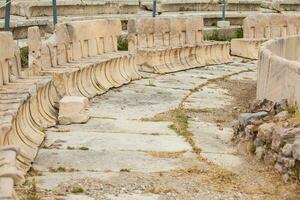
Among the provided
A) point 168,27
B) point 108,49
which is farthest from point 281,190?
point 168,27

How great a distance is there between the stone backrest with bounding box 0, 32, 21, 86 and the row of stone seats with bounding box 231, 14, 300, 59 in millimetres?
10080

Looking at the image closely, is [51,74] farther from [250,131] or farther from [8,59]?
[250,131]

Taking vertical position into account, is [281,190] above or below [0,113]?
below

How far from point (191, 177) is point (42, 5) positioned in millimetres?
11037

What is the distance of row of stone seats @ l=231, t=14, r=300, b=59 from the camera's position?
17922mm

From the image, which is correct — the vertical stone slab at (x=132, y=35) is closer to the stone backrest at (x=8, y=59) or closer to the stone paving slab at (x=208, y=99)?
the stone paving slab at (x=208, y=99)

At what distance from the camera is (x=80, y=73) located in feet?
36.0

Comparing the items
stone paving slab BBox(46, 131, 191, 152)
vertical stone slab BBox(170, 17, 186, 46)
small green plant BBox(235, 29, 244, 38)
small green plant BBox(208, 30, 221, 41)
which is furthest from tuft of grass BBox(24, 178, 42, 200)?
small green plant BBox(235, 29, 244, 38)

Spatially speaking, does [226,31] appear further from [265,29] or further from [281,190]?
[281,190]

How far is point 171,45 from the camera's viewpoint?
1551 cm

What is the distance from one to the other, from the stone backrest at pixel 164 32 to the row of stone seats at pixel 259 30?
183 cm

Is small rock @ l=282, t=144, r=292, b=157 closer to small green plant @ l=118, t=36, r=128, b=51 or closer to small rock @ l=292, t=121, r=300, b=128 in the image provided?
small rock @ l=292, t=121, r=300, b=128

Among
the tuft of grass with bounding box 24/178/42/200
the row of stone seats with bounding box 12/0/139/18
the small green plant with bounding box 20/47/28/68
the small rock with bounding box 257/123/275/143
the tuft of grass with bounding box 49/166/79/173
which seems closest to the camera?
the tuft of grass with bounding box 24/178/42/200

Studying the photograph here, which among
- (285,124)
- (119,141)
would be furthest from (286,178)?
(119,141)
